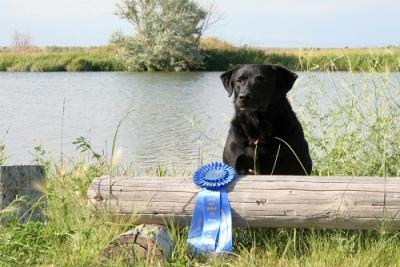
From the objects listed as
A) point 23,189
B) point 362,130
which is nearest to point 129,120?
point 362,130

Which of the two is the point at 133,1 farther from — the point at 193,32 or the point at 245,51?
the point at 245,51

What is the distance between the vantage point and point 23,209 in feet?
14.9

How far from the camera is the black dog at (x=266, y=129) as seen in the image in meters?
5.08

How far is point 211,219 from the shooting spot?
157 inches

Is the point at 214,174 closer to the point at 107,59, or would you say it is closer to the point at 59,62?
the point at 59,62

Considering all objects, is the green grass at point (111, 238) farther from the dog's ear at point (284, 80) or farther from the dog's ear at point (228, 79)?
the dog's ear at point (228, 79)

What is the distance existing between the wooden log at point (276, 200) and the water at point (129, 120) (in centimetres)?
203

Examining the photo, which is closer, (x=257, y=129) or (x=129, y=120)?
(x=257, y=129)

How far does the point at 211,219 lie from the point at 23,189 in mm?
1478

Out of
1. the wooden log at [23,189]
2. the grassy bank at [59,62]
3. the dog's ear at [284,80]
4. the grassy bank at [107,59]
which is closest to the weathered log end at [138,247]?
the wooden log at [23,189]

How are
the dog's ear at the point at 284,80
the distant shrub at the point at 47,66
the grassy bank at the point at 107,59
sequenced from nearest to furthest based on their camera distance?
1. the dog's ear at the point at 284,80
2. the distant shrub at the point at 47,66
3. the grassy bank at the point at 107,59

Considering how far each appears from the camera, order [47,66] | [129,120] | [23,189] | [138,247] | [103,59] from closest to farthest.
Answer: [138,247] < [23,189] < [129,120] < [47,66] < [103,59]

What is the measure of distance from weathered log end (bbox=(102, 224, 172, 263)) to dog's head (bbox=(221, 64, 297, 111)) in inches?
68.2

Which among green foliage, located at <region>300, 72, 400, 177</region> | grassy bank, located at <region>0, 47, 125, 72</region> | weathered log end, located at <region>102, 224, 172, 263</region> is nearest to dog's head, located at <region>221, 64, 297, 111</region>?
green foliage, located at <region>300, 72, 400, 177</region>
